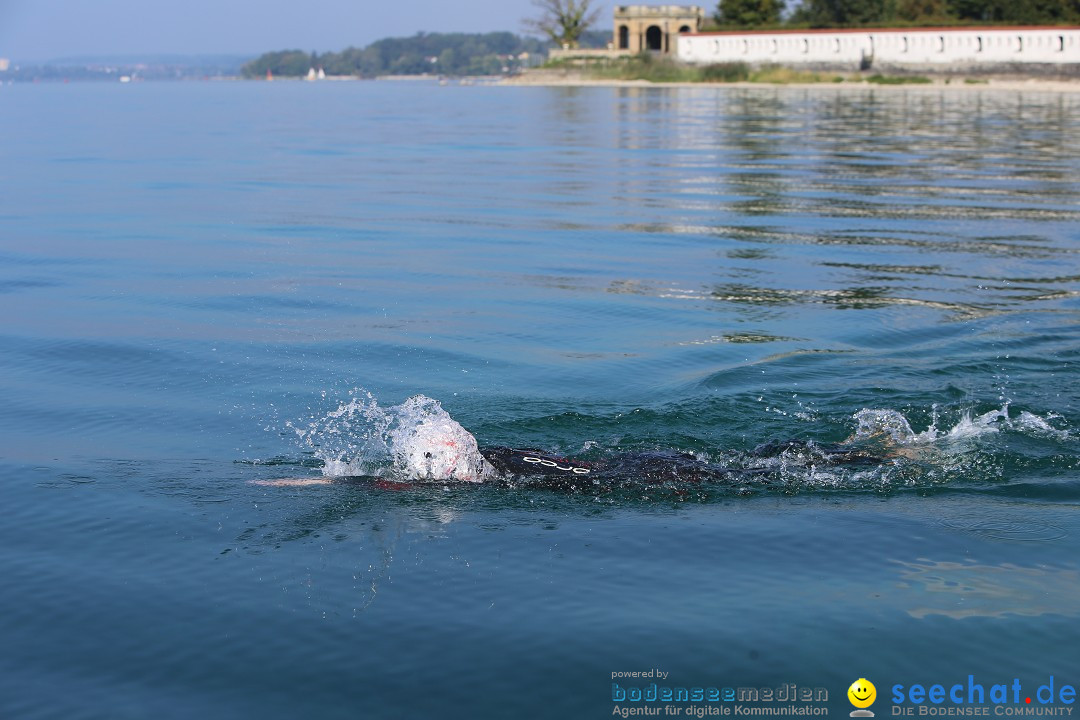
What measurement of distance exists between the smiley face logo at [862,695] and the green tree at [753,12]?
9228 cm

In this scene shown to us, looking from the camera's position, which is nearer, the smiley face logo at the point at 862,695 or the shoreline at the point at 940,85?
the smiley face logo at the point at 862,695

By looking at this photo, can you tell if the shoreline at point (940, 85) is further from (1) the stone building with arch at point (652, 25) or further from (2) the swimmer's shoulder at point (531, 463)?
(2) the swimmer's shoulder at point (531, 463)

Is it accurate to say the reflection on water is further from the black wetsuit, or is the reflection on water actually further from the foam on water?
the black wetsuit

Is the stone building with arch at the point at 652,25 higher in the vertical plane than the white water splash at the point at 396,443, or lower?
higher

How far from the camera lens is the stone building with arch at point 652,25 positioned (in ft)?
365

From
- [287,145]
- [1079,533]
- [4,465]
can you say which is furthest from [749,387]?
[287,145]

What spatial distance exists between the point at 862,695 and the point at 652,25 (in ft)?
374

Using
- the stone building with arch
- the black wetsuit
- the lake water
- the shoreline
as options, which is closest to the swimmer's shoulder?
the black wetsuit

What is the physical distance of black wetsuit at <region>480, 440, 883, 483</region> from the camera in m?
8.33

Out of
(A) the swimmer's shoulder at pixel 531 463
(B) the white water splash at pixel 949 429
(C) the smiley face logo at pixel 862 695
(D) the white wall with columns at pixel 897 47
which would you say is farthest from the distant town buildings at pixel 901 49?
(C) the smiley face logo at pixel 862 695

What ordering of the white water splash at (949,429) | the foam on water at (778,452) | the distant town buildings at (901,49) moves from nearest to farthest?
the foam on water at (778,452) < the white water splash at (949,429) < the distant town buildings at (901,49)

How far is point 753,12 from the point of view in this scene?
309ft

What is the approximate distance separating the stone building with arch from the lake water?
304 ft

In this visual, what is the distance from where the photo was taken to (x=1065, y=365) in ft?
37.6
